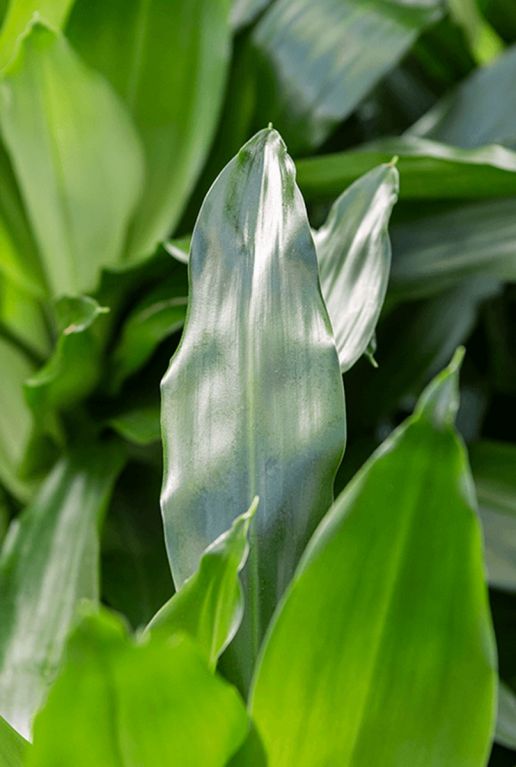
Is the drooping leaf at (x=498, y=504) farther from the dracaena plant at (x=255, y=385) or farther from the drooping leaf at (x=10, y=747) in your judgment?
the drooping leaf at (x=10, y=747)

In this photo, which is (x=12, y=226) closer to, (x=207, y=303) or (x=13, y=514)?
(x=13, y=514)

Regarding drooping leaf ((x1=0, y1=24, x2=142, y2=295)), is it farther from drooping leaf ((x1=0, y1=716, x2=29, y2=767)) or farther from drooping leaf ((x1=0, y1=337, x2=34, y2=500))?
drooping leaf ((x1=0, y1=716, x2=29, y2=767))

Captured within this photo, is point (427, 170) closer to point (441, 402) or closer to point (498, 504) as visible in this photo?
point (498, 504)

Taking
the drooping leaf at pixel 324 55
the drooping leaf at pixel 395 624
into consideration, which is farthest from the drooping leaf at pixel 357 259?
the drooping leaf at pixel 324 55

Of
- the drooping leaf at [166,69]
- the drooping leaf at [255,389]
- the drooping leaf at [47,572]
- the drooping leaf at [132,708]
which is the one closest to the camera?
the drooping leaf at [132,708]

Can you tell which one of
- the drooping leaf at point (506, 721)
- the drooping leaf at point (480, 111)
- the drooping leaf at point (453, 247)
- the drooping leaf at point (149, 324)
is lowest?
the drooping leaf at point (506, 721)

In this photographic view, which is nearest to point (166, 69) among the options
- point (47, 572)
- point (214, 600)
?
point (47, 572)

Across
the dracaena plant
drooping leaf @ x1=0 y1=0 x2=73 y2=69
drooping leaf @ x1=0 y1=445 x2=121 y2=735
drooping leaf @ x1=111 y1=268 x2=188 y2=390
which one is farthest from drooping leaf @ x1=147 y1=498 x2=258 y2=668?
drooping leaf @ x1=0 y1=0 x2=73 y2=69
